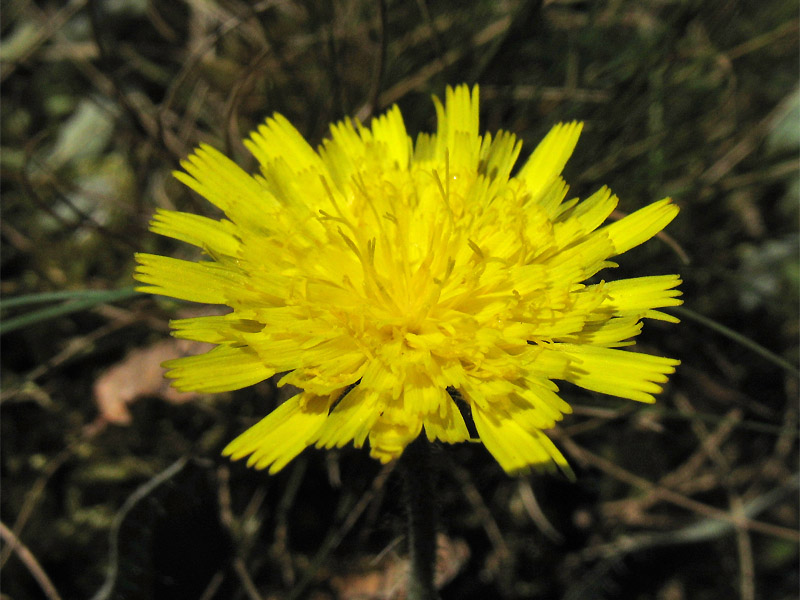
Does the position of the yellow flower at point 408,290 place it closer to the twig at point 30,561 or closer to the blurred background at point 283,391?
the blurred background at point 283,391

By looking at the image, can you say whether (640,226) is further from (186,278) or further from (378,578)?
(378,578)

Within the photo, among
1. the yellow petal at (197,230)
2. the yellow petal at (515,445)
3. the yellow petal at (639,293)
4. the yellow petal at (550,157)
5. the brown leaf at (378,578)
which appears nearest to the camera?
the yellow petal at (515,445)

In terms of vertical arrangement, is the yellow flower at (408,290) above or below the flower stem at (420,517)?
above

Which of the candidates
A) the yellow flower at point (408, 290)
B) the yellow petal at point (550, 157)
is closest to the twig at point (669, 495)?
the yellow flower at point (408, 290)

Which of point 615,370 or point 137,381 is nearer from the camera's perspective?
point 615,370

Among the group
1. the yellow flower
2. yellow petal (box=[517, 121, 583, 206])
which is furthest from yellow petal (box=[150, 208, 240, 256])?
yellow petal (box=[517, 121, 583, 206])

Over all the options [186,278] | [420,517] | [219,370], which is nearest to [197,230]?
[186,278]

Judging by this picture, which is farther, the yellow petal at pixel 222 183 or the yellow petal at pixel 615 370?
the yellow petal at pixel 222 183
